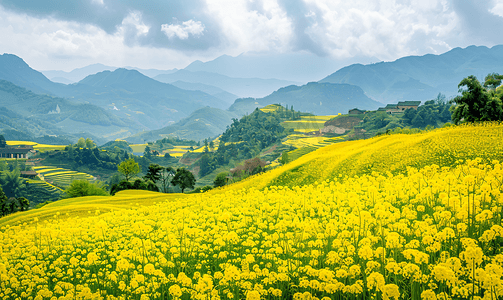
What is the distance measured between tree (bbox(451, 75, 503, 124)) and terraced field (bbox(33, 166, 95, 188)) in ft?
537

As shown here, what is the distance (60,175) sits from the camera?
532 feet

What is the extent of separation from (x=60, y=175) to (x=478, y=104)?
18655 centimetres

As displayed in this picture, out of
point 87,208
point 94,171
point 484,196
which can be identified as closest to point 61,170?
point 94,171

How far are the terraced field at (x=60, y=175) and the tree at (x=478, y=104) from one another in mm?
163745

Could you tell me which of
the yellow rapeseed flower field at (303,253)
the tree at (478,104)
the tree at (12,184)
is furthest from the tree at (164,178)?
the tree at (12,184)

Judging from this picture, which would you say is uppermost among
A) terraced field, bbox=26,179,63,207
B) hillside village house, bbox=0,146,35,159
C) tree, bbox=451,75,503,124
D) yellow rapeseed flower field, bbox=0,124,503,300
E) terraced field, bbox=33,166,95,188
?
hillside village house, bbox=0,146,35,159

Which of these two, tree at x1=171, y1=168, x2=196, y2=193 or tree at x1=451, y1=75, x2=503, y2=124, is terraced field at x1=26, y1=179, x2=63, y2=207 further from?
tree at x1=451, y1=75, x2=503, y2=124

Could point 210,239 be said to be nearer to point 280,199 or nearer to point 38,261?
point 280,199

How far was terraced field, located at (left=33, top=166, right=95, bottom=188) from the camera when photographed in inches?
5950

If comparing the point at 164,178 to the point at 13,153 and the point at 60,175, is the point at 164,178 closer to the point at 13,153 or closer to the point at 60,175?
the point at 60,175

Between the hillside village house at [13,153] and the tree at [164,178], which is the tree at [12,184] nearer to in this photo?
the tree at [164,178]

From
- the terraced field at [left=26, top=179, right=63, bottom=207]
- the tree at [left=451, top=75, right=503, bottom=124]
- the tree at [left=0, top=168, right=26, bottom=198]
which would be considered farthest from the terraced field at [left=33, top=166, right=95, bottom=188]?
the tree at [left=451, top=75, right=503, bottom=124]

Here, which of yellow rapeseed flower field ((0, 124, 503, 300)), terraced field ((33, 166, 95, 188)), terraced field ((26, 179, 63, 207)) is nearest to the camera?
yellow rapeseed flower field ((0, 124, 503, 300))

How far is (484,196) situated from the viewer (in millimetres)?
8180
